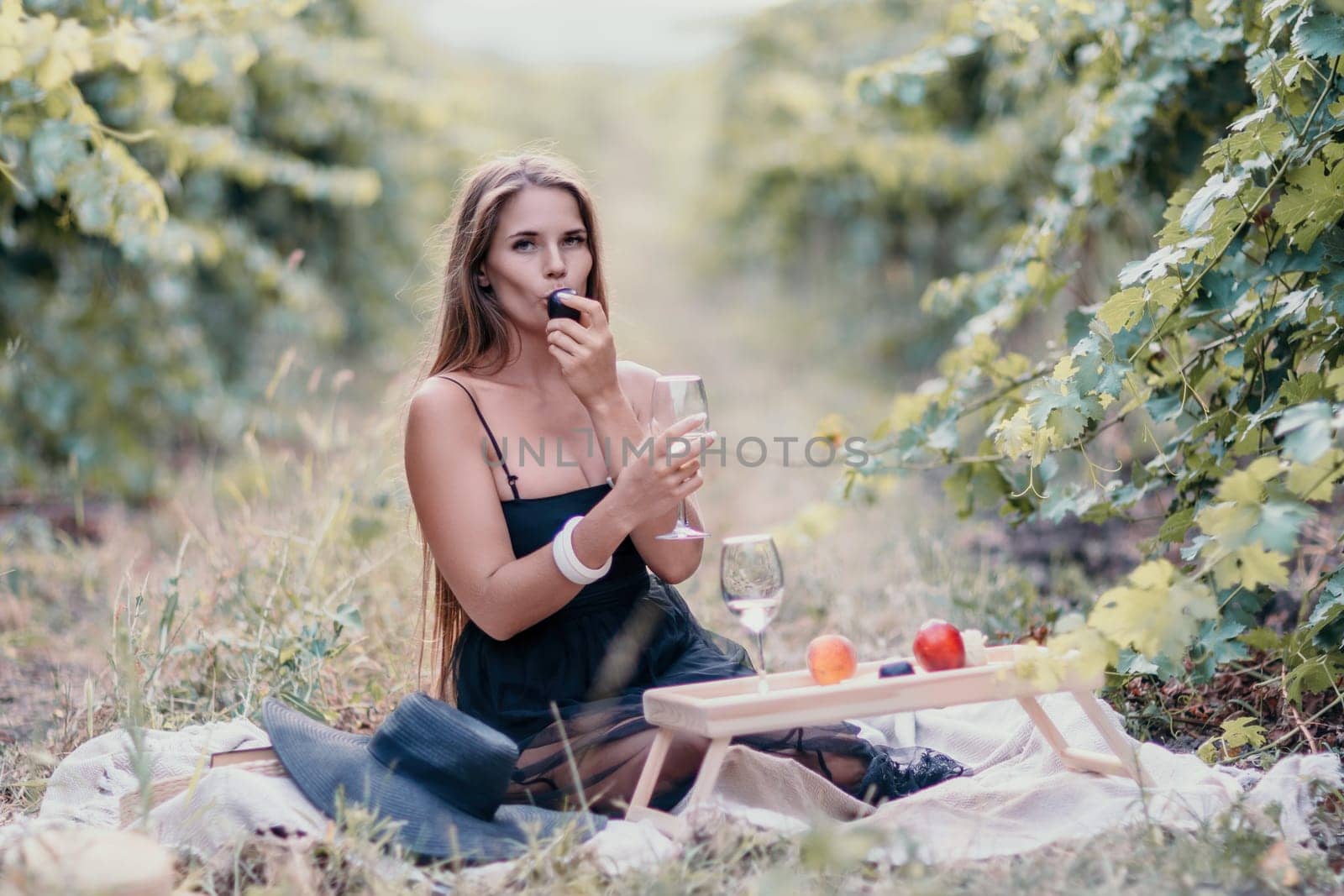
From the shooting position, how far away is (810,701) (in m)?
2.26

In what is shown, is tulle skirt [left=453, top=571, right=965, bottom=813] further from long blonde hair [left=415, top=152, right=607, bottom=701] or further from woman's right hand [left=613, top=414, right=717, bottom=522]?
woman's right hand [left=613, top=414, right=717, bottom=522]

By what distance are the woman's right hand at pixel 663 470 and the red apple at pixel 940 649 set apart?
54cm

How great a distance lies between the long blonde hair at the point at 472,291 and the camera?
292 cm

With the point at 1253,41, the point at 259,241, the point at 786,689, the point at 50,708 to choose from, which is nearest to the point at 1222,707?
the point at 786,689

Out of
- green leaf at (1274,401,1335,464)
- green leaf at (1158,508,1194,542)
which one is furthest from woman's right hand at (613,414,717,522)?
green leaf at (1158,508,1194,542)

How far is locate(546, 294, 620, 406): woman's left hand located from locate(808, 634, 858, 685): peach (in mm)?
722

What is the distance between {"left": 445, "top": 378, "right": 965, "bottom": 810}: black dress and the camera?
2648 millimetres

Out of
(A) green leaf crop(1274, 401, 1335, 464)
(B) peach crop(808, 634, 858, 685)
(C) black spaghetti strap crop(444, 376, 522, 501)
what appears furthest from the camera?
(C) black spaghetti strap crop(444, 376, 522, 501)

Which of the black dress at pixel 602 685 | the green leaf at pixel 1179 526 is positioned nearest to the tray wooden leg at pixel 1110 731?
Result: the black dress at pixel 602 685

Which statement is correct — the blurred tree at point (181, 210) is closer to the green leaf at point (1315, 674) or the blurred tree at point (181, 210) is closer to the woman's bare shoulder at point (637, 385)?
the woman's bare shoulder at point (637, 385)

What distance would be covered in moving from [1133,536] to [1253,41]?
2.54 meters

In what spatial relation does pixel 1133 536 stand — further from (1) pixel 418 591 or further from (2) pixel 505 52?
(2) pixel 505 52

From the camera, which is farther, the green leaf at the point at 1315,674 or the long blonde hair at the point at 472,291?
the long blonde hair at the point at 472,291

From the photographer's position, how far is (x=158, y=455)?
293 inches
